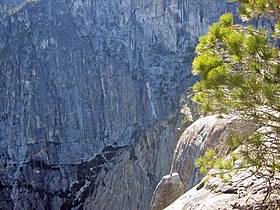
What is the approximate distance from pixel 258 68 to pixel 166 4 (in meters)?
48.3

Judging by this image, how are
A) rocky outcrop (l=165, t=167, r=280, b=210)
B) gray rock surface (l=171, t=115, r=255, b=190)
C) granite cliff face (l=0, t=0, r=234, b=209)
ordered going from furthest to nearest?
granite cliff face (l=0, t=0, r=234, b=209), gray rock surface (l=171, t=115, r=255, b=190), rocky outcrop (l=165, t=167, r=280, b=210)

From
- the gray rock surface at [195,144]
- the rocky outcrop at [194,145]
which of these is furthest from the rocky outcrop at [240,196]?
the gray rock surface at [195,144]

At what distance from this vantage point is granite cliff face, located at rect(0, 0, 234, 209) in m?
45.5

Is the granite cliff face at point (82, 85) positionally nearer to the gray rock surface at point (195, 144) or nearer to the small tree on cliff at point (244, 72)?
the gray rock surface at point (195, 144)

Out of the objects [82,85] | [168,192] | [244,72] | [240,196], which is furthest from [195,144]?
[82,85]

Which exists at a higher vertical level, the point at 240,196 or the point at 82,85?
the point at 240,196

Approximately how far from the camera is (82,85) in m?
50.5

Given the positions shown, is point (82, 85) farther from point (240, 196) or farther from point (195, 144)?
point (240, 196)

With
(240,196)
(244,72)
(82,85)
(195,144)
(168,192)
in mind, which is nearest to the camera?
(244,72)

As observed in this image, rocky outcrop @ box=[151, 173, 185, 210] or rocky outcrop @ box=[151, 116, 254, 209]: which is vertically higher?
rocky outcrop @ box=[151, 116, 254, 209]

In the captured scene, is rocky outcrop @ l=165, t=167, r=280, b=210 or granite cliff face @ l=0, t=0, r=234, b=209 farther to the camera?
granite cliff face @ l=0, t=0, r=234, b=209

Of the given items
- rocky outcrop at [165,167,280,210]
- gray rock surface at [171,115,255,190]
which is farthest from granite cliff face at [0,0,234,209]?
rocky outcrop at [165,167,280,210]

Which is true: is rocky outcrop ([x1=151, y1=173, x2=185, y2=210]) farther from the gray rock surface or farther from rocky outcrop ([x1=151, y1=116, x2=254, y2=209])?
the gray rock surface

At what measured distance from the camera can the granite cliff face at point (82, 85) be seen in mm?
45500
